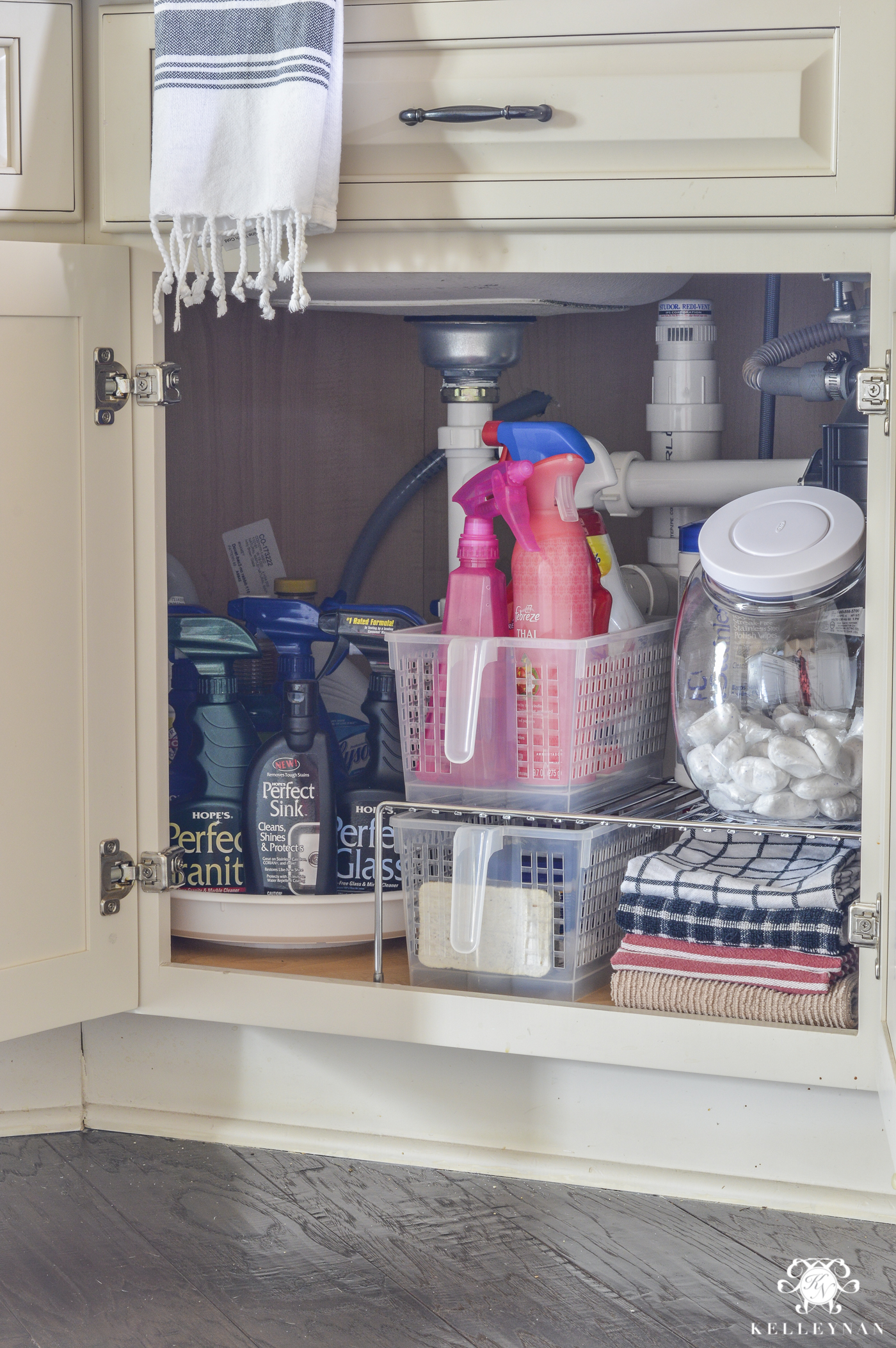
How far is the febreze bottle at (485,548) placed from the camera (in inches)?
49.3

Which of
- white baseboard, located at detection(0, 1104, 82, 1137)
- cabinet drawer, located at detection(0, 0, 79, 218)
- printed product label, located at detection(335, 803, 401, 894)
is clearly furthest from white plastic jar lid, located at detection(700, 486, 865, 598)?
white baseboard, located at detection(0, 1104, 82, 1137)

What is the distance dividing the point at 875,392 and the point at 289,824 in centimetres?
69

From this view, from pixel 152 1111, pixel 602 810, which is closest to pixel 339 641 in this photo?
pixel 602 810

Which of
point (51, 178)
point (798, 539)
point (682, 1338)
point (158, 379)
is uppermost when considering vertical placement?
point (51, 178)

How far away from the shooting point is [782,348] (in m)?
1.41

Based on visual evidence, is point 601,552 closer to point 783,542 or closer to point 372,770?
point 783,542

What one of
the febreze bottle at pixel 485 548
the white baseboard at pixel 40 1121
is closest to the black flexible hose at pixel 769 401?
the febreze bottle at pixel 485 548

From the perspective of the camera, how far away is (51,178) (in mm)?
1200

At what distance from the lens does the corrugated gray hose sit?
140cm

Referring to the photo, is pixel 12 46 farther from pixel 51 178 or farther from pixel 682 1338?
pixel 682 1338

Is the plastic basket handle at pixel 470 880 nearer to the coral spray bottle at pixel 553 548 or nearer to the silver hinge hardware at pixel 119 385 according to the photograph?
the coral spray bottle at pixel 553 548

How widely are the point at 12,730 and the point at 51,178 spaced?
487mm

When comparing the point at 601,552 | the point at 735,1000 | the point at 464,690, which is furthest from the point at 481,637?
the point at 735,1000

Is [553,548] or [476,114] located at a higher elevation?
[476,114]
